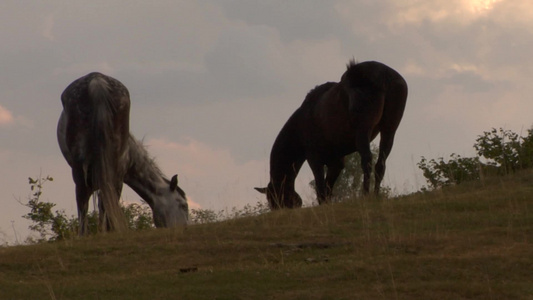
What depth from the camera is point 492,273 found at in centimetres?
781

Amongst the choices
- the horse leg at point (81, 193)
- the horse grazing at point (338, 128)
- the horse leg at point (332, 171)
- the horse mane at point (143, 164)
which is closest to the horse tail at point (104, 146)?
the horse leg at point (81, 193)

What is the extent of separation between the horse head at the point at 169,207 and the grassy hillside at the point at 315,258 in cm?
412

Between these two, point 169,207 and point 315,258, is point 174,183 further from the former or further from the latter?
point 315,258

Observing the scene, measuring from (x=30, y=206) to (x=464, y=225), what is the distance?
28.3 ft

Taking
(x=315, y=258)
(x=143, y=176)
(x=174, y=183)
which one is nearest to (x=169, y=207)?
(x=174, y=183)

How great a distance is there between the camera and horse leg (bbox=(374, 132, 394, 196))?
→ 13.2 meters

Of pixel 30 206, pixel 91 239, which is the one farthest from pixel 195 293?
pixel 30 206

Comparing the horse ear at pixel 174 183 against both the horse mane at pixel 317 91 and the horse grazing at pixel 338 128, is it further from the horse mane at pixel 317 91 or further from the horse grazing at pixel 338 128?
the horse mane at pixel 317 91

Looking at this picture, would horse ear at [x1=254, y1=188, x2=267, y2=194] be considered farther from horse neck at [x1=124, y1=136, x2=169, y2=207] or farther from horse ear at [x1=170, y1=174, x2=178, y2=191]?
horse neck at [x1=124, y1=136, x2=169, y2=207]

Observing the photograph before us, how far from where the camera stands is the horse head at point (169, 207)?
50.5 ft

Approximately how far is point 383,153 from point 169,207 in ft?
13.4

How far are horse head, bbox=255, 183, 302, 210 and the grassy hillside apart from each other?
12.4 ft

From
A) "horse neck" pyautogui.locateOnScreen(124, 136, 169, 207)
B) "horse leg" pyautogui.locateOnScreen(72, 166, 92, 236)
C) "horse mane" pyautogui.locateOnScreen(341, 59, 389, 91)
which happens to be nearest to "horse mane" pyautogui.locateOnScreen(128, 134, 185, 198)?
"horse neck" pyautogui.locateOnScreen(124, 136, 169, 207)

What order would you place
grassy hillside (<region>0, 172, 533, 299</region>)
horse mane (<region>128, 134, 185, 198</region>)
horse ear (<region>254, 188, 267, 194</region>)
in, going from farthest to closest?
horse ear (<region>254, 188, 267, 194</region>), horse mane (<region>128, 134, 185, 198</region>), grassy hillside (<region>0, 172, 533, 299</region>)
